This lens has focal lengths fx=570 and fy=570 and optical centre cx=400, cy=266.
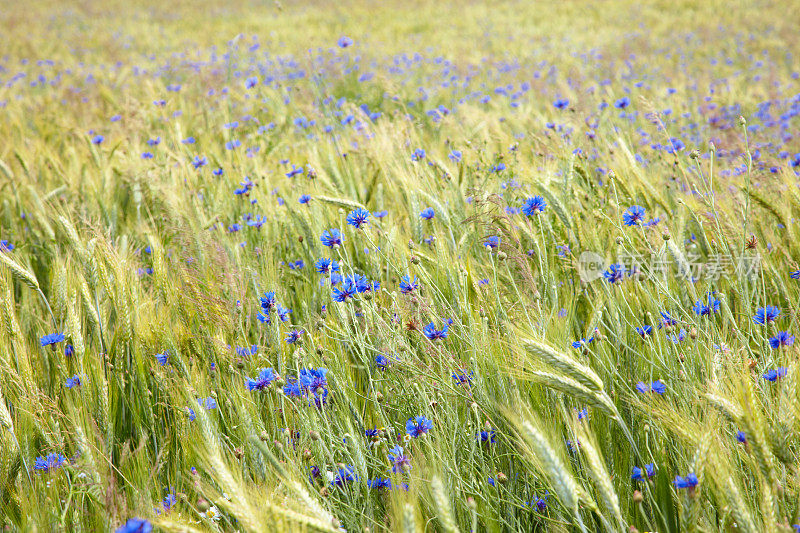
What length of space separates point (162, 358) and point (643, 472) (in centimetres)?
123

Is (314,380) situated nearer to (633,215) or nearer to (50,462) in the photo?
(50,462)

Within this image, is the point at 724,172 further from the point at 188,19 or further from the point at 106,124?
the point at 188,19

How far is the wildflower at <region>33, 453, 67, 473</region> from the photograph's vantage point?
1.31 m

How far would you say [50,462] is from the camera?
132 cm

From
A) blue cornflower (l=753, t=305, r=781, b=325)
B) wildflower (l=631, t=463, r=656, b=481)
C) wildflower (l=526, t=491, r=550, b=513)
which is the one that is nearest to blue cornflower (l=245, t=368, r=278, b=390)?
wildflower (l=526, t=491, r=550, b=513)

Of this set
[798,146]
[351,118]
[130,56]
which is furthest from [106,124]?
[130,56]

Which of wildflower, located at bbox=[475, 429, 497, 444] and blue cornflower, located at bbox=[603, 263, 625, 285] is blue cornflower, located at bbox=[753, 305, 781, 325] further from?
wildflower, located at bbox=[475, 429, 497, 444]

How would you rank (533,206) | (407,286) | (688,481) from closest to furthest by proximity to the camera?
(688,481)
(407,286)
(533,206)

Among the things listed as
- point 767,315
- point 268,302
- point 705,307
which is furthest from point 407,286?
point 767,315

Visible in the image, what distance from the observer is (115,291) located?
1691 mm

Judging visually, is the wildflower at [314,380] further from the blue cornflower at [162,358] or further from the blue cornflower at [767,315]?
the blue cornflower at [767,315]

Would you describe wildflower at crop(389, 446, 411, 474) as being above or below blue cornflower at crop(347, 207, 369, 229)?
below

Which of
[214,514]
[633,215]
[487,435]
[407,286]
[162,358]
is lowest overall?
[214,514]

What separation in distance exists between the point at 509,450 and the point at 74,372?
128 cm
